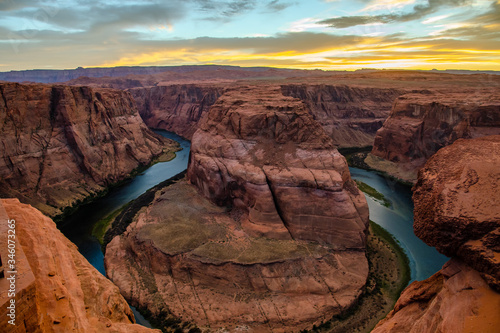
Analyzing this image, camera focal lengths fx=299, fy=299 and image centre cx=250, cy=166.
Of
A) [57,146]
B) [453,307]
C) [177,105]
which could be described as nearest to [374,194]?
[453,307]

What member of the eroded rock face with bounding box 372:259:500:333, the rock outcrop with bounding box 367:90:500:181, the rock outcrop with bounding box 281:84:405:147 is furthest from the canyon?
the rock outcrop with bounding box 281:84:405:147

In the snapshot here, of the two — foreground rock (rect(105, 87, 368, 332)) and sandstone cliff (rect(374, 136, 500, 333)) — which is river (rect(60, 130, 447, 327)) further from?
sandstone cliff (rect(374, 136, 500, 333))

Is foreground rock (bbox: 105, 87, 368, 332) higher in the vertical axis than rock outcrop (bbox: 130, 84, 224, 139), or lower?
lower

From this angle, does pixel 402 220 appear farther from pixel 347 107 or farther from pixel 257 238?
pixel 347 107

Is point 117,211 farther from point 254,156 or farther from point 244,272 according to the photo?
point 244,272

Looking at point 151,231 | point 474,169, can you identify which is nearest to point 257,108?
point 151,231

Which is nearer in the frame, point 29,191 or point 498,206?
point 498,206
